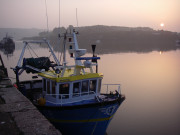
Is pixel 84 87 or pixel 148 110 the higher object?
pixel 84 87

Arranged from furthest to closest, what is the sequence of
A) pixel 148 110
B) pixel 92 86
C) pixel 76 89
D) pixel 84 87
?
pixel 148 110 < pixel 92 86 < pixel 84 87 < pixel 76 89

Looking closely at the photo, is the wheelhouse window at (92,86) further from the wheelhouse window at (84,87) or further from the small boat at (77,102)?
the wheelhouse window at (84,87)

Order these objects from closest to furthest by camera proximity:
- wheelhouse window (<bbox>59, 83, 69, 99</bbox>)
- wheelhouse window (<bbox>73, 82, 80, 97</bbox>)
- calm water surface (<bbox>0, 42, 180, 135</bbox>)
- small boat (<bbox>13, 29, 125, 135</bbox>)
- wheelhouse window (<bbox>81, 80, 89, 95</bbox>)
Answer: small boat (<bbox>13, 29, 125, 135</bbox>), wheelhouse window (<bbox>59, 83, 69, 99</bbox>), wheelhouse window (<bbox>73, 82, 80, 97</bbox>), wheelhouse window (<bbox>81, 80, 89, 95</bbox>), calm water surface (<bbox>0, 42, 180, 135</bbox>)

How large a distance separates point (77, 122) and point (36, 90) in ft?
17.4

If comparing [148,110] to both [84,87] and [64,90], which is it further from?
[64,90]

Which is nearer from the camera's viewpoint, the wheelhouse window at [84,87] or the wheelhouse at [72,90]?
the wheelhouse at [72,90]

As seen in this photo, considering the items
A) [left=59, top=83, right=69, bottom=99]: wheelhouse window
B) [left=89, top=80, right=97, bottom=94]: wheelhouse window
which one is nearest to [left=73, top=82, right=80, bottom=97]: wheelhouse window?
[left=59, top=83, right=69, bottom=99]: wheelhouse window

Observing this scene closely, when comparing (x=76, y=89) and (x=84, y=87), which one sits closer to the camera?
(x=76, y=89)

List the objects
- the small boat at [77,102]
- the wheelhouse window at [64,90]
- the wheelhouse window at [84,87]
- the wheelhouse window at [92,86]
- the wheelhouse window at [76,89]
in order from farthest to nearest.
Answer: the wheelhouse window at [92,86]
the wheelhouse window at [84,87]
the wheelhouse window at [76,89]
the wheelhouse window at [64,90]
the small boat at [77,102]

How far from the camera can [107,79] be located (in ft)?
91.2

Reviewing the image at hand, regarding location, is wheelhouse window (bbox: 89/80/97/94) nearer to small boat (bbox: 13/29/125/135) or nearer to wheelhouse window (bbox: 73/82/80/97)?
small boat (bbox: 13/29/125/135)

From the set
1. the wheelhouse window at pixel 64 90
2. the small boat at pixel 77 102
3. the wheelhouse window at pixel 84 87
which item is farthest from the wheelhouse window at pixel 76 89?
the wheelhouse window at pixel 64 90

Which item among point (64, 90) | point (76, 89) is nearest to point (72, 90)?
point (76, 89)

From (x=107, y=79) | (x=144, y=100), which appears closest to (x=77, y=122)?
(x=144, y=100)
